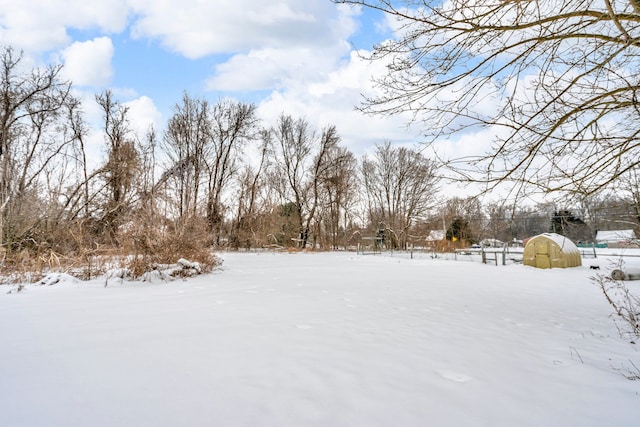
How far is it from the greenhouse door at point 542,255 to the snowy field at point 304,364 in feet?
26.3

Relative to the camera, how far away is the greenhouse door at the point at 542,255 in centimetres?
1230

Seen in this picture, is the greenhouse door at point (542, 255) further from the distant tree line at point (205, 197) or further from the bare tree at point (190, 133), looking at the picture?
the bare tree at point (190, 133)

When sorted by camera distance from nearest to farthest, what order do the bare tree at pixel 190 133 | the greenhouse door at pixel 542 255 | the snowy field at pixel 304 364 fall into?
the snowy field at pixel 304 364
the greenhouse door at pixel 542 255
the bare tree at pixel 190 133

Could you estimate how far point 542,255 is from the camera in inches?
491

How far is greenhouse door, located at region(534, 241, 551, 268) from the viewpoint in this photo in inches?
484

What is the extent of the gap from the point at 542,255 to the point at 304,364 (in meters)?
13.1

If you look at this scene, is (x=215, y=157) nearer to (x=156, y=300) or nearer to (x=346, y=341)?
(x=156, y=300)

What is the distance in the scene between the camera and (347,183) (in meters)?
29.6

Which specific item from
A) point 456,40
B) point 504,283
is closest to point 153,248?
point 456,40

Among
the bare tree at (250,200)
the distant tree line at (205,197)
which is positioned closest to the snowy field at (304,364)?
the distant tree line at (205,197)

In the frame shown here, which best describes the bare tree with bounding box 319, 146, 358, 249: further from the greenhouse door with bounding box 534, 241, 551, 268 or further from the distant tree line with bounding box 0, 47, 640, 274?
the greenhouse door with bounding box 534, 241, 551, 268

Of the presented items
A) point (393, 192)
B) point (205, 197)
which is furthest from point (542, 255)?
point (393, 192)

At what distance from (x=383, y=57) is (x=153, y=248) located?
6573mm

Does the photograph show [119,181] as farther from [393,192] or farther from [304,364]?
[393,192]
